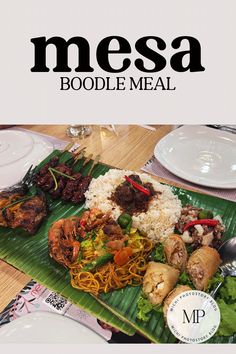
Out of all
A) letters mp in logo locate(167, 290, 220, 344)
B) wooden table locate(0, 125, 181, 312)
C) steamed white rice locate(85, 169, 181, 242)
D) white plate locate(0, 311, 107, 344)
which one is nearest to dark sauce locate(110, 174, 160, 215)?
steamed white rice locate(85, 169, 181, 242)

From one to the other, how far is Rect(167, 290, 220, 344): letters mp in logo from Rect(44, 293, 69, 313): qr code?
50 cm

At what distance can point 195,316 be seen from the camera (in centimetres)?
149

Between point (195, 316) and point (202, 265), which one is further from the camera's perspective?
point (202, 265)

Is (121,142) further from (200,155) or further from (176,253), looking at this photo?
(176,253)

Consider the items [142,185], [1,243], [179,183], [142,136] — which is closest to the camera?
[1,243]

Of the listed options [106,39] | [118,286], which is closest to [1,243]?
[118,286]

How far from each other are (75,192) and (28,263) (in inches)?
22.8

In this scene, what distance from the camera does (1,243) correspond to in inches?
75.5

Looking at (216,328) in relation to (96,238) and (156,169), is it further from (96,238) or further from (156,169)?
(156,169)

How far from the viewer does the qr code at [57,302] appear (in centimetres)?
160

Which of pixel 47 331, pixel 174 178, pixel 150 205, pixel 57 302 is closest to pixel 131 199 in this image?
pixel 150 205

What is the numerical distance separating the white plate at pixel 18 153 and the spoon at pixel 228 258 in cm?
140

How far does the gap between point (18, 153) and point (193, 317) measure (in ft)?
5.42

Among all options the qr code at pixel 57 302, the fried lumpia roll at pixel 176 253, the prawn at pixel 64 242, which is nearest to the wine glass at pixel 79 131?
the prawn at pixel 64 242
